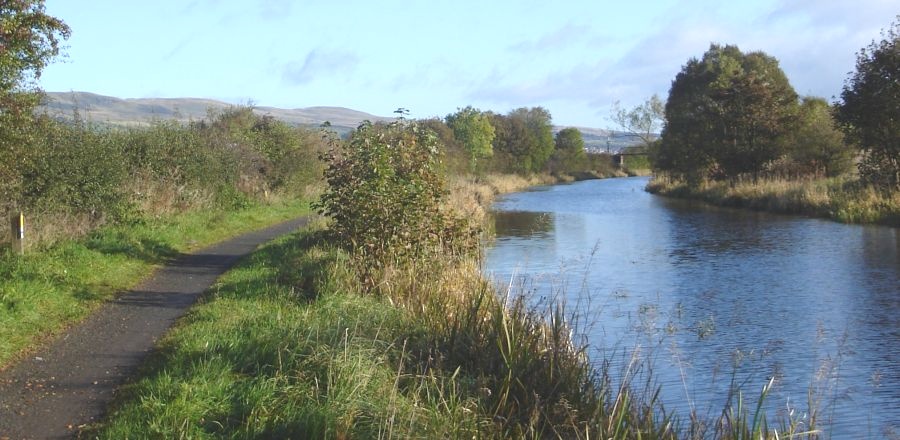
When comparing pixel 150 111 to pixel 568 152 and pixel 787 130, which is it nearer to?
pixel 787 130

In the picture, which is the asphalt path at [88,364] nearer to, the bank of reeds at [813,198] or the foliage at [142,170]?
the foliage at [142,170]

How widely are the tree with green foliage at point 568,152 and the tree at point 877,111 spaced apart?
68.0 m

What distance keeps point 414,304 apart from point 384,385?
340cm

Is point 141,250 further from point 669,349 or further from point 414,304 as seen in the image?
point 669,349

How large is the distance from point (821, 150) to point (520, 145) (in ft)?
164

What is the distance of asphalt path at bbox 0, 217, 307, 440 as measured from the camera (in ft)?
25.4

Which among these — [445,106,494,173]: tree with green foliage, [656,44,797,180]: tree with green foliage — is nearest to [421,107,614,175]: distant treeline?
[445,106,494,173]: tree with green foliage

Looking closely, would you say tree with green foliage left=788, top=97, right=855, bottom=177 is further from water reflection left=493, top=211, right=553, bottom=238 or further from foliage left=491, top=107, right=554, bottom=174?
foliage left=491, top=107, right=554, bottom=174

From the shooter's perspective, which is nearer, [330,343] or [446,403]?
[446,403]

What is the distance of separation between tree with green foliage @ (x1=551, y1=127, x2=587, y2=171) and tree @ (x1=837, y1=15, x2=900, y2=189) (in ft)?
223

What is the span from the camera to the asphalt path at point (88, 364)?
7754 mm

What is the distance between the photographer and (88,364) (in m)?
9.55

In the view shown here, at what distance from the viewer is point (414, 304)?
38.5 feet

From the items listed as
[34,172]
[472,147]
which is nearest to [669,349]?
[34,172]
